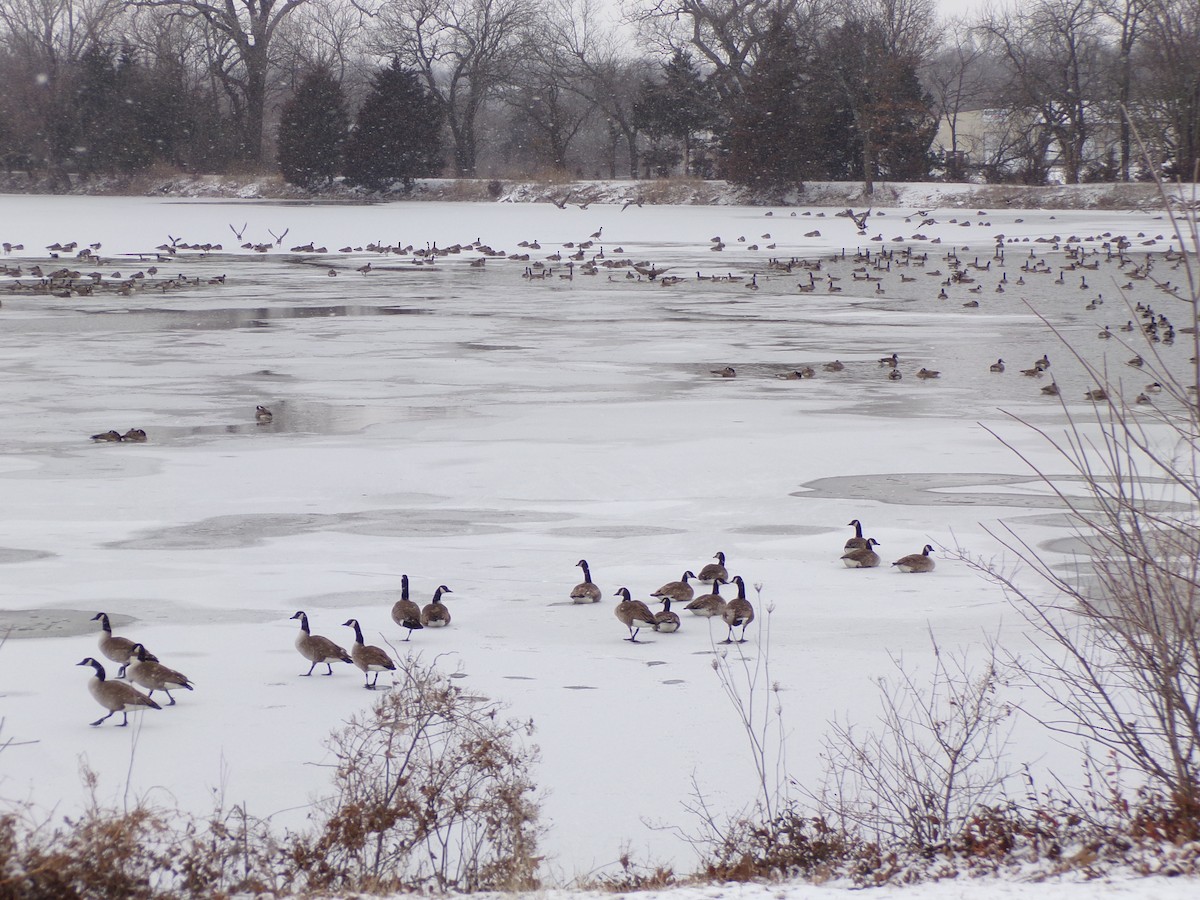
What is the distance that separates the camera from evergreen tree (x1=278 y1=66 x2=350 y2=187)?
6316 cm

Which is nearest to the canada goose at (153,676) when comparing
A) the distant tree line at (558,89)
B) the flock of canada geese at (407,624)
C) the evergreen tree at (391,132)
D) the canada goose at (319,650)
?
the flock of canada geese at (407,624)

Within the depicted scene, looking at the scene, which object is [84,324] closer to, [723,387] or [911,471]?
[723,387]

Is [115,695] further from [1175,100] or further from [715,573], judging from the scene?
[1175,100]

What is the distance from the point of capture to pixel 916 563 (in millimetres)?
8211

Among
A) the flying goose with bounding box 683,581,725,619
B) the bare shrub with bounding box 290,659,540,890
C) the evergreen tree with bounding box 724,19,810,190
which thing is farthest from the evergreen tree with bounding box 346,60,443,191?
the bare shrub with bounding box 290,659,540,890

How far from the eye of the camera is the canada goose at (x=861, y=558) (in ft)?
27.1

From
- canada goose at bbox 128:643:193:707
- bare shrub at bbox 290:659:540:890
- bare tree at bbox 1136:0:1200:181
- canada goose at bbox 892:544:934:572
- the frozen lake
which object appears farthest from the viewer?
canada goose at bbox 892:544:934:572

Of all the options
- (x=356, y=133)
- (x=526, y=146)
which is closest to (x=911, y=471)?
(x=356, y=133)

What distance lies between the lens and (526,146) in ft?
271

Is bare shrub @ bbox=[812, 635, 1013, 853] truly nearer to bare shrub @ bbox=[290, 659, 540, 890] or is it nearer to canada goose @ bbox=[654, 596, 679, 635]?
bare shrub @ bbox=[290, 659, 540, 890]

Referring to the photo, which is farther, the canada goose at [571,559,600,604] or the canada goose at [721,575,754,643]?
the canada goose at [571,559,600,604]

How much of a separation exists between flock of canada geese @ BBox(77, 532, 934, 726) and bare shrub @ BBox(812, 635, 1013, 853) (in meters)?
1.31

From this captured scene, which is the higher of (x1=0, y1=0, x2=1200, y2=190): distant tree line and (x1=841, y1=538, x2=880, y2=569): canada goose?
(x1=0, y1=0, x2=1200, y2=190): distant tree line

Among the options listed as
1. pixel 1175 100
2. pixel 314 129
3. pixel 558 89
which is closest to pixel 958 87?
pixel 558 89
